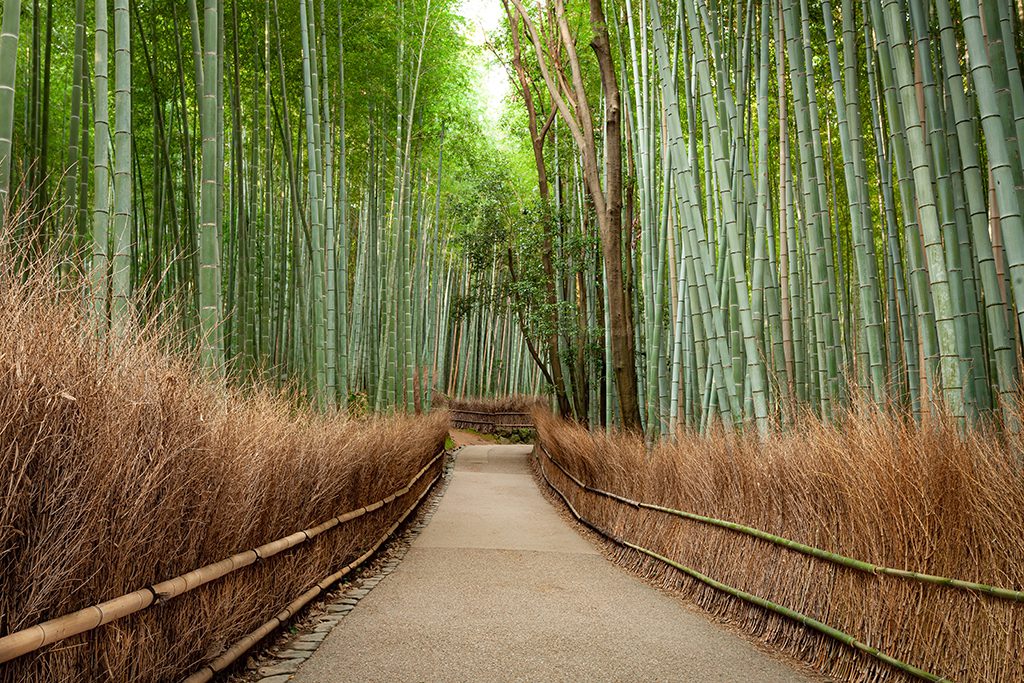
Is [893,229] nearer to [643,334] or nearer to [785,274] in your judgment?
[785,274]

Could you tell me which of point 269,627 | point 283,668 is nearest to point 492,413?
point 269,627

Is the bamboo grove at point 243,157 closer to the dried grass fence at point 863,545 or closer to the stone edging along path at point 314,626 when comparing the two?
the stone edging along path at point 314,626

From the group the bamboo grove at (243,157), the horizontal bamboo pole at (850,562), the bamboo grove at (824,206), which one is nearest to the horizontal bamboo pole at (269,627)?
the bamboo grove at (243,157)

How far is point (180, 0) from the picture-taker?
20.6ft

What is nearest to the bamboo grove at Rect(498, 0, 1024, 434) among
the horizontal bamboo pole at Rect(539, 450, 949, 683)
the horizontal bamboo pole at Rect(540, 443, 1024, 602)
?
the horizontal bamboo pole at Rect(540, 443, 1024, 602)

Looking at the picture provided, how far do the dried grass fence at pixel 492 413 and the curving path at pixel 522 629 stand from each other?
12322mm

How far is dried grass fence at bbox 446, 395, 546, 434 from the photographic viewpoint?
17844 millimetres

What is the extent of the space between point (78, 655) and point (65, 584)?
17cm

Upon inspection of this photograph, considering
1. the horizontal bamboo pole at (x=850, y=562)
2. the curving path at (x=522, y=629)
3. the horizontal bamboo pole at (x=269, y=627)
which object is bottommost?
the curving path at (x=522, y=629)

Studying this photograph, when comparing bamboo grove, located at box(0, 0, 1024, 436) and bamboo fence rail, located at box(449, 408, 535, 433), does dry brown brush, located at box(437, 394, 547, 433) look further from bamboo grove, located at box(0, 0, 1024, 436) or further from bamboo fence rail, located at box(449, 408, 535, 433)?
bamboo grove, located at box(0, 0, 1024, 436)

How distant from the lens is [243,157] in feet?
28.3

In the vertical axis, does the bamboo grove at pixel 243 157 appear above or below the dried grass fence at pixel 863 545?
above

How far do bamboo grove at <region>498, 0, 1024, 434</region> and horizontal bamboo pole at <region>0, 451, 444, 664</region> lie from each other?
7.13ft

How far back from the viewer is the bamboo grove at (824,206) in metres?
2.78
